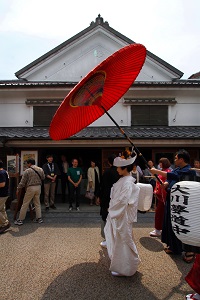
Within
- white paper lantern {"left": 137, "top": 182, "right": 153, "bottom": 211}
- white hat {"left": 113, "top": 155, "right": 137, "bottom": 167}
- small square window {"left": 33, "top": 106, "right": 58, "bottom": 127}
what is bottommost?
white paper lantern {"left": 137, "top": 182, "right": 153, "bottom": 211}

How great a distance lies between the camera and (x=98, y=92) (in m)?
3.53

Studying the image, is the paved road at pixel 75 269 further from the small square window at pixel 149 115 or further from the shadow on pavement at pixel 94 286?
the small square window at pixel 149 115

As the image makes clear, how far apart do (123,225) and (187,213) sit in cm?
109

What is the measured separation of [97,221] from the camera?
6594 mm

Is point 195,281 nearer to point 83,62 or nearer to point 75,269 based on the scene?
point 75,269

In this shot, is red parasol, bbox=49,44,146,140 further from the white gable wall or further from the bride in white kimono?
the white gable wall

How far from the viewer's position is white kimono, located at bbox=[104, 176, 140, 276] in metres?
3.42

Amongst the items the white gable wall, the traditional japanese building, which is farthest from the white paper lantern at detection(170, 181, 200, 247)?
the white gable wall

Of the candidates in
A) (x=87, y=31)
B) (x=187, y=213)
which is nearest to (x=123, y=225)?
(x=187, y=213)

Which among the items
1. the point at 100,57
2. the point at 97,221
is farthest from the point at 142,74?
the point at 97,221

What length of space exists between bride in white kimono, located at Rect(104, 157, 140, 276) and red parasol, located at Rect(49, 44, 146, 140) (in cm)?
93

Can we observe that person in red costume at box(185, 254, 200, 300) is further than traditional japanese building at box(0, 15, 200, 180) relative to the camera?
No

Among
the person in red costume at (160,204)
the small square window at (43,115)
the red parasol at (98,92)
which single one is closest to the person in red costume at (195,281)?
the person in red costume at (160,204)

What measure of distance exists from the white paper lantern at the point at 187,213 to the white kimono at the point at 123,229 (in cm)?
82
